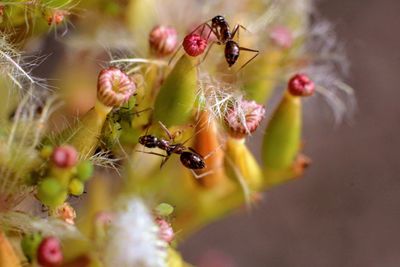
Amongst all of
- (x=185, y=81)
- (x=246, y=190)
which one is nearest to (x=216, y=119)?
(x=185, y=81)

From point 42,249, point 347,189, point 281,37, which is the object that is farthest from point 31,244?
point 347,189

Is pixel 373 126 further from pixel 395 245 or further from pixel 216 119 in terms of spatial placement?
pixel 216 119

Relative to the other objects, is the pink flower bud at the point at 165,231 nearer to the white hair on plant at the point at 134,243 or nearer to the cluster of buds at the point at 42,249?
the white hair on plant at the point at 134,243

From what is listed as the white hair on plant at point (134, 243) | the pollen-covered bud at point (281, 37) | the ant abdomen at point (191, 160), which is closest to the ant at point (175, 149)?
the ant abdomen at point (191, 160)

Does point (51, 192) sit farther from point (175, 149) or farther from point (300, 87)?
point (300, 87)

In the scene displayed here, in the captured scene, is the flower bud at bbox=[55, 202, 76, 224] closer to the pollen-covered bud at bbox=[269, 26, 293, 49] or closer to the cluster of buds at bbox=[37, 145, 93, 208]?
the cluster of buds at bbox=[37, 145, 93, 208]

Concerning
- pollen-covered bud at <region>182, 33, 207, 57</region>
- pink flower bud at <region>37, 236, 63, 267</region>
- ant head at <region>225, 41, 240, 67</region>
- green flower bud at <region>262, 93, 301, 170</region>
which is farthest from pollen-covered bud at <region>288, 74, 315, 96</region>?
pink flower bud at <region>37, 236, 63, 267</region>

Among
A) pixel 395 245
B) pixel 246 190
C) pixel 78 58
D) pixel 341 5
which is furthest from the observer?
pixel 341 5

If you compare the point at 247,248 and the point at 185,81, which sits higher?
the point at 247,248
